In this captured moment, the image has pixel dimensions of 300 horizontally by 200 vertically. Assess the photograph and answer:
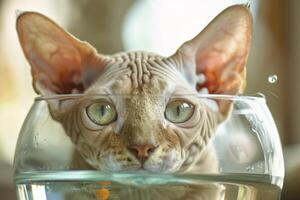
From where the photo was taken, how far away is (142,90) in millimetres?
384

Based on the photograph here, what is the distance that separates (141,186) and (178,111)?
48 mm

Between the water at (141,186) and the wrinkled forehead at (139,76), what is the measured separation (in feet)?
0.23

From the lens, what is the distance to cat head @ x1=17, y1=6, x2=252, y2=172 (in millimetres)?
328

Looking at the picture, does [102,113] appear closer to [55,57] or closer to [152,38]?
[55,57]

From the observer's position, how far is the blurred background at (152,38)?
104 cm

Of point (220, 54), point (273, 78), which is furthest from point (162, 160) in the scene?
point (273, 78)

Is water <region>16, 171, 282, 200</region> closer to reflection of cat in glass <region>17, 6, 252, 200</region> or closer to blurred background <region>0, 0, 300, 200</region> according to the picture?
reflection of cat in glass <region>17, 6, 252, 200</region>

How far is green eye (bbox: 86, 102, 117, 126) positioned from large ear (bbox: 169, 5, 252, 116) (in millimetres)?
120

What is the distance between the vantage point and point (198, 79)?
18.4 inches

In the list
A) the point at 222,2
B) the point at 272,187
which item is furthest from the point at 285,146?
the point at 272,187

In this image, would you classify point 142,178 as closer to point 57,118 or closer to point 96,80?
point 57,118

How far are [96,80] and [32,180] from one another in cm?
15

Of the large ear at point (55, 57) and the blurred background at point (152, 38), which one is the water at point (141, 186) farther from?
the blurred background at point (152, 38)

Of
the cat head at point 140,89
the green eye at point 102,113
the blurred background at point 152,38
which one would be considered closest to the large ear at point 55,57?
the cat head at point 140,89
